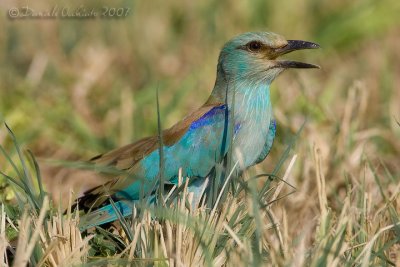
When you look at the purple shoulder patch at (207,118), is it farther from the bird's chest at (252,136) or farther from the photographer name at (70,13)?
the photographer name at (70,13)

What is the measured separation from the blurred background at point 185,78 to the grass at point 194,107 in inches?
0.5

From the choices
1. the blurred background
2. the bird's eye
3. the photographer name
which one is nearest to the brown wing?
the bird's eye

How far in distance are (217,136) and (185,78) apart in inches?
87.7

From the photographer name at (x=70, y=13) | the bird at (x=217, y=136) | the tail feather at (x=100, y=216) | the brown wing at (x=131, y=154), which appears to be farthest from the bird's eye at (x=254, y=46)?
the photographer name at (x=70, y=13)

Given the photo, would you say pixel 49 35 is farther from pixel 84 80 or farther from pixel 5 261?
pixel 5 261

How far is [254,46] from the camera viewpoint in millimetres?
4652

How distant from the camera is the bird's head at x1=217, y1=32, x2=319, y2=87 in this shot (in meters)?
4.60

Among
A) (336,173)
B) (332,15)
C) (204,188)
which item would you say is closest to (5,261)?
(204,188)

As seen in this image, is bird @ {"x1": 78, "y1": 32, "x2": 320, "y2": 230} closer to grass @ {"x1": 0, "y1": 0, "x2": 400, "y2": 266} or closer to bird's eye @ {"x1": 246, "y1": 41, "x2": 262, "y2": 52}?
bird's eye @ {"x1": 246, "y1": 41, "x2": 262, "y2": 52}

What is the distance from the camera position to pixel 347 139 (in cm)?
524

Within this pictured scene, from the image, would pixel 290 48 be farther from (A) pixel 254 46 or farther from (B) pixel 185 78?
(B) pixel 185 78

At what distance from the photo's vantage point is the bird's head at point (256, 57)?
460cm

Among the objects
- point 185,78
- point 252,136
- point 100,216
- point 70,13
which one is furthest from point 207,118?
point 70,13

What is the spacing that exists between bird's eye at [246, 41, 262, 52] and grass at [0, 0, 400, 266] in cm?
50
